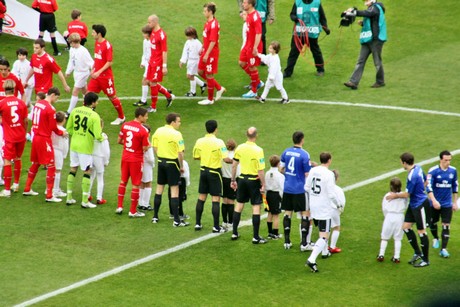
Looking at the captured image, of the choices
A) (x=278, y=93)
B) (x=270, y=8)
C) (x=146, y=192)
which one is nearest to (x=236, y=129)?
(x=278, y=93)

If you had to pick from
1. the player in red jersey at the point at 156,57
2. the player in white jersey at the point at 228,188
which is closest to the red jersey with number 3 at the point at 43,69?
the player in red jersey at the point at 156,57

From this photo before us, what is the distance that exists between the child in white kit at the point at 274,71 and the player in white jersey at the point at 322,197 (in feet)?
26.9

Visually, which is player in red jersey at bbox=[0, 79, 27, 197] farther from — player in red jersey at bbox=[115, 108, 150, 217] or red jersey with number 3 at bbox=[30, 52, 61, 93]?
red jersey with number 3 at bbox=[30, 52, 61, 93]

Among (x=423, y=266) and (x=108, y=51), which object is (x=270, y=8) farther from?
(x=423, y=266)

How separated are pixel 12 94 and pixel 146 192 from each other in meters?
3.48

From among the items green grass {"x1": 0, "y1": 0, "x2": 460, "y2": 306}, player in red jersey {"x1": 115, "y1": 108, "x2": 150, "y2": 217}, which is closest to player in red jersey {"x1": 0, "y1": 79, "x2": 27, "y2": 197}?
green grass {"x1": 0, "y1": 0, "x2": 460, "y2": 306}

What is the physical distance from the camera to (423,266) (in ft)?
53.2

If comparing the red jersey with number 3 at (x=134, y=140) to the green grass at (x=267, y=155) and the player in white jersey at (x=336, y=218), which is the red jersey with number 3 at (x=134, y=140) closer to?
the green grass at (x=267, y=155)

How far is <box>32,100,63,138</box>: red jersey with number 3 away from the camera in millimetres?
18859

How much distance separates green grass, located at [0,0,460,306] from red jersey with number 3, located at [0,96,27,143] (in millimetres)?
1338

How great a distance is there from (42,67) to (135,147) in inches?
206

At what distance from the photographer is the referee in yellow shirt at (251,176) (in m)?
16.9

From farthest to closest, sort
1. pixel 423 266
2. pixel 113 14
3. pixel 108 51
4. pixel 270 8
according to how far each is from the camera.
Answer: pixel 113 14
pixel 270 8
pixel 108 51
pixel 423 266

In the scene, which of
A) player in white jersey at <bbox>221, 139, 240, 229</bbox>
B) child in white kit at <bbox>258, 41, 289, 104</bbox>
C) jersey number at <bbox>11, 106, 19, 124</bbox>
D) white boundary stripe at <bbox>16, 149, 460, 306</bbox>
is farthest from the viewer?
child in white kit at <bbox>258, 41, 289, 104</bbox>
